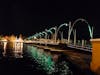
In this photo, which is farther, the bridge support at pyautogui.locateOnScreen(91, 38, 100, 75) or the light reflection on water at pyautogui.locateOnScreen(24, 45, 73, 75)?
the light reflection on water at pyautogui.locateOnScreen(24, 45, 73, 75)

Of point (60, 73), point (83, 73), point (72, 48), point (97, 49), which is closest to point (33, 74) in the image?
point (60, 73)

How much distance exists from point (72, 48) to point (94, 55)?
36.2 m

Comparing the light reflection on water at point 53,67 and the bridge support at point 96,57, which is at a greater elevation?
the bridge support at point 96,57

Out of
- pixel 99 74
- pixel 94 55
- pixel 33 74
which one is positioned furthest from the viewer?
pixel 33 74

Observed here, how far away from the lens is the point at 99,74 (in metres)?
28.5

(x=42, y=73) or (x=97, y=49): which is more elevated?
(x=97, y=49)

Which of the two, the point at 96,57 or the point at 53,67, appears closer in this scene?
the point at 96,57

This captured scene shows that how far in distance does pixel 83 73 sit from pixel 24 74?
707 centimetres

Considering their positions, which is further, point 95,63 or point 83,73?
point 83,73

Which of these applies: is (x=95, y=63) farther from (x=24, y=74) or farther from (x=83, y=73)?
(x=24, y=74)

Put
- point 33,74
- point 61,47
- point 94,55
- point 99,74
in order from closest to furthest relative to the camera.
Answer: point 99,74 < point 94,55 < point 33,74 < point 61,47

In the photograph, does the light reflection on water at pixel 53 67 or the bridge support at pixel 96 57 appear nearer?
the bridge support at pixel 96 57

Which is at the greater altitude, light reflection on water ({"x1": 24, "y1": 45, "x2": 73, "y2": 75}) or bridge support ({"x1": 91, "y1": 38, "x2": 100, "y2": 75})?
bridge support ({"x1": 91, "y1": 38, "x2": 100, "y2": 75})

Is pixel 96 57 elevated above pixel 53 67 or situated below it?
above
